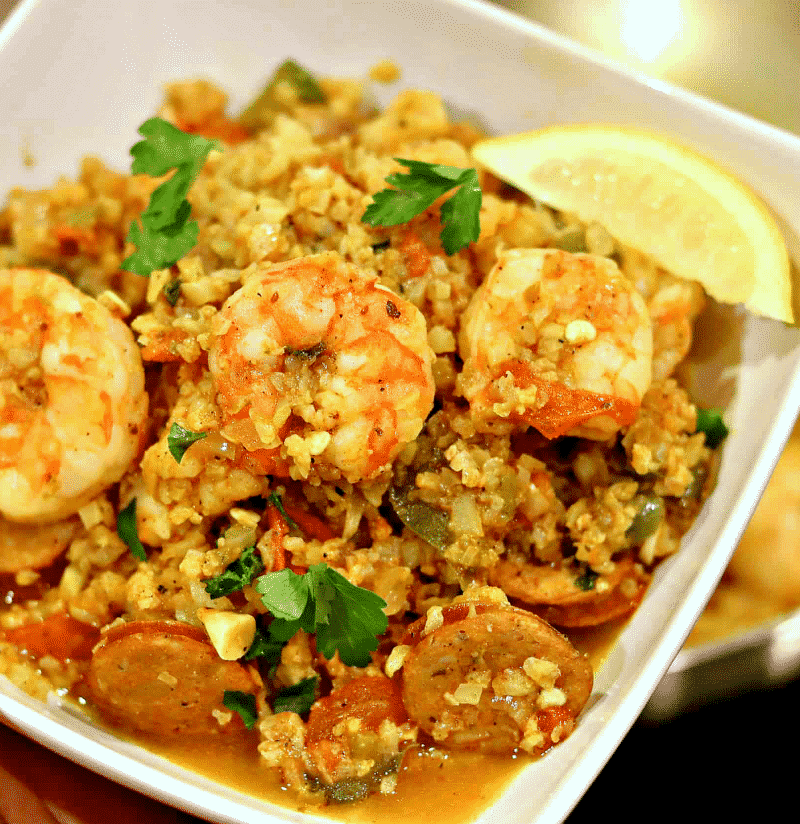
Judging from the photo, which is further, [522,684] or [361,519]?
[361,519]

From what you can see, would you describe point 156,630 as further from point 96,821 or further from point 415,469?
point 415,469

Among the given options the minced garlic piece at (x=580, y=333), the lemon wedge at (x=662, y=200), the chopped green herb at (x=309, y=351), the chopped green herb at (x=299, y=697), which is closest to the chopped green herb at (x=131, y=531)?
the chopped green herb at (x=299, y=697)

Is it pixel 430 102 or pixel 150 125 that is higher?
pixel 430 102

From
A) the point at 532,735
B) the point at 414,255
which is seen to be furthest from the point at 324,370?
the point at 532,735

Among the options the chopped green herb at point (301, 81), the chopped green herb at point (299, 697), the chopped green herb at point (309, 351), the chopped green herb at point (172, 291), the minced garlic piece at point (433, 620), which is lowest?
the chopped green herb at point (299, 697)

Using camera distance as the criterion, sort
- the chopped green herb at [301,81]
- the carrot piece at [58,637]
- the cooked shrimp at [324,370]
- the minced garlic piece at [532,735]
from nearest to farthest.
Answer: the cooked shrimp at [324,370] < the minced garlic piece at [532,735] < the carrot piece at [58,637] < the chopped green herb at [301,81]

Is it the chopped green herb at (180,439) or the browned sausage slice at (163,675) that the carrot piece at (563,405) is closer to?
the chopped green herb at (180,439)

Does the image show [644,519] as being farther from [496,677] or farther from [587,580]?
[496,677]

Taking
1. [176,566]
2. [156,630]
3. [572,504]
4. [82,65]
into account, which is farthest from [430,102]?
[156,630]
